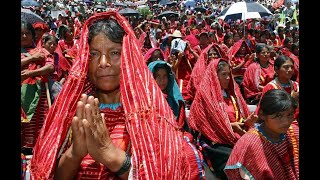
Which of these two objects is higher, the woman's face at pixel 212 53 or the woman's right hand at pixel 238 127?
the woman's face at pixel 212 53

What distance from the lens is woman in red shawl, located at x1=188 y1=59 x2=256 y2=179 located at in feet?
14.9

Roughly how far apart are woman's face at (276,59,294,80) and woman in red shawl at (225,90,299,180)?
83.8 inches

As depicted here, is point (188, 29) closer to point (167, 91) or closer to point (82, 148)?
point (167, 91)

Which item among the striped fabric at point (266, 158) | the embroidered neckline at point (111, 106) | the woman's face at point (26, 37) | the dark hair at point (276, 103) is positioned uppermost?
the woman's face at point (26, 37)

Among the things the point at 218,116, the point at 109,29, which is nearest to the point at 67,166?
the point at 109,29

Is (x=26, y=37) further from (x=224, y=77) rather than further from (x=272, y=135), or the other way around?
(x=272, y=135)

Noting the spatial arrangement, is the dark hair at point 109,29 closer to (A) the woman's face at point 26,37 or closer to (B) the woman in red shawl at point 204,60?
(A) the woman's face at point 26,37

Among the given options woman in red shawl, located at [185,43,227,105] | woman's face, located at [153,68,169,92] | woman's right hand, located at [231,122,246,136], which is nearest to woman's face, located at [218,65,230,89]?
woman's right hand, located at [231,122,246,136]

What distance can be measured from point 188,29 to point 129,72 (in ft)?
37.9

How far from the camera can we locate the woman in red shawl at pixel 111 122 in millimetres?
1585

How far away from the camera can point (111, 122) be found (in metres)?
1.87

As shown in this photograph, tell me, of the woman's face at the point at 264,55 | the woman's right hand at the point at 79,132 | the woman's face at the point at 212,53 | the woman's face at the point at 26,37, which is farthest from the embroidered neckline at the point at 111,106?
the woman's face at the point at 264,55

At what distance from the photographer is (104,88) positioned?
1842mm
